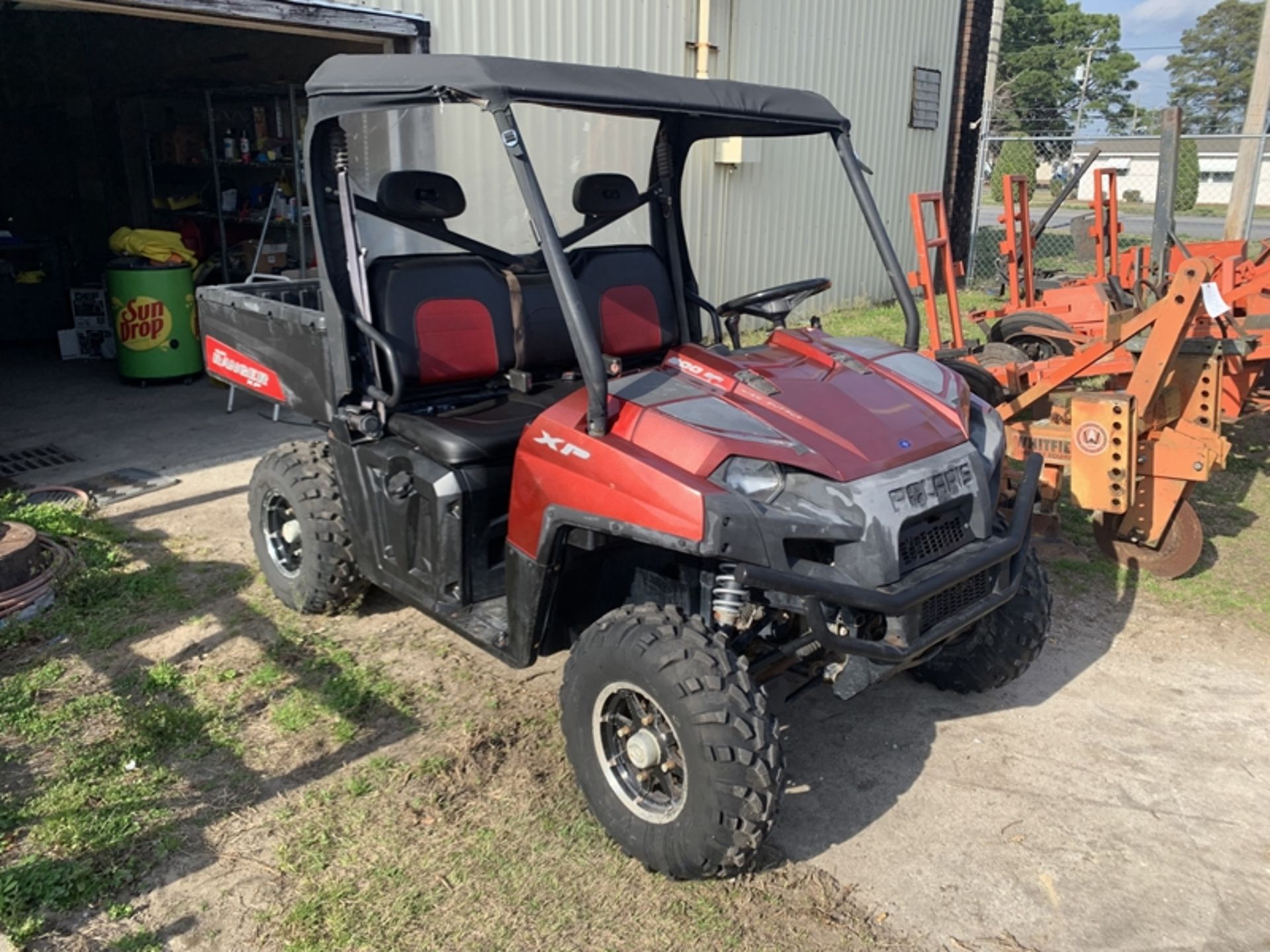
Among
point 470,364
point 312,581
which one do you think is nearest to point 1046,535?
point 470,364

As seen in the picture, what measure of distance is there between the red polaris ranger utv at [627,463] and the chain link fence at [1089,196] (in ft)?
14.5

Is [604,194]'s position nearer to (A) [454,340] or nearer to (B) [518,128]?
(A) [454,340]

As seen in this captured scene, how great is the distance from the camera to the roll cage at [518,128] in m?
→ 2.74

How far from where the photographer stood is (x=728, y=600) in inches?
107

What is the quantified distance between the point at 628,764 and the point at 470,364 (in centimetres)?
159

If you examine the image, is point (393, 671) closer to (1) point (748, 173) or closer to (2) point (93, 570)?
(2) point (93, 570)

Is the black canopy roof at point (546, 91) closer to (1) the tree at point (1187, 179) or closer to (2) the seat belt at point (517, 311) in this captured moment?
(2) the seat belt at point (517, 311)

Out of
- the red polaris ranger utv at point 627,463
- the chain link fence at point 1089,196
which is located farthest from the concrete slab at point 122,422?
the chain link fence at point 1089,196

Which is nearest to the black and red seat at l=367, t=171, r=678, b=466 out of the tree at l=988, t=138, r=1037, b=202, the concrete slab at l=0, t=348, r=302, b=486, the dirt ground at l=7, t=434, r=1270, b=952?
the dirt ground at l=7, t=434, r=1270, b=952

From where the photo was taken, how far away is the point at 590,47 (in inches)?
326

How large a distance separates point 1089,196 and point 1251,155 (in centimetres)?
3530

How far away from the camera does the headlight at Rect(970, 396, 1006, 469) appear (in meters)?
3.21

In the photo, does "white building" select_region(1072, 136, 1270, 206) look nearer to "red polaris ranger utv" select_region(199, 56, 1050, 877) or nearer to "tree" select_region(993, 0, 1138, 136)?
"tree" select_region(993, 0, 1138, 136)

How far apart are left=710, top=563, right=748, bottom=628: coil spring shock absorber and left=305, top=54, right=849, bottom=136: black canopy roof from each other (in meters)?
1.34
